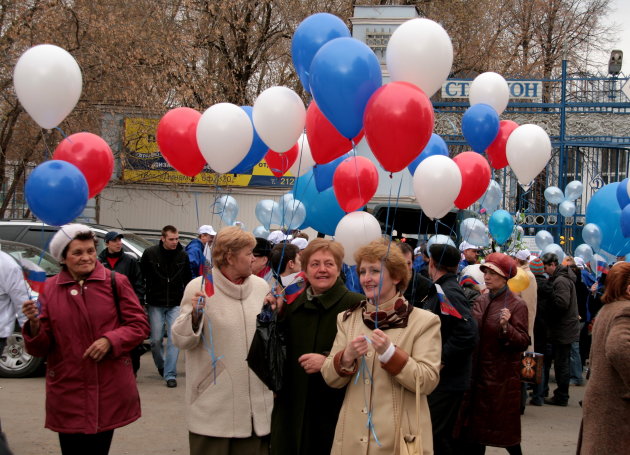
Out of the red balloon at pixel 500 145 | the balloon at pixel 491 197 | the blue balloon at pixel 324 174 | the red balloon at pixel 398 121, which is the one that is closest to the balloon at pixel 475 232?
the balloon at pixel 491 197

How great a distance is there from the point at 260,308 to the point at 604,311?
81.8 inches

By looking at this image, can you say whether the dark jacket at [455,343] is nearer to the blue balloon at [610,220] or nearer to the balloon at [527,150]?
the balloon at [527,150]

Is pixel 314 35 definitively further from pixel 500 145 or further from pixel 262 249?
pixel 500 145

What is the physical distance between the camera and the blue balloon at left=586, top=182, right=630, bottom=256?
962cm

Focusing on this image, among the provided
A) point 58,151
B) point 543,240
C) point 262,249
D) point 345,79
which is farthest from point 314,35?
point 543,240

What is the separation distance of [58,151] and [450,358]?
11.1 ft

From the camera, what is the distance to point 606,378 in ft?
14.9

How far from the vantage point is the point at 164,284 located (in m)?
9.94

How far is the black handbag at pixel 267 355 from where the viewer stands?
4.33 metres

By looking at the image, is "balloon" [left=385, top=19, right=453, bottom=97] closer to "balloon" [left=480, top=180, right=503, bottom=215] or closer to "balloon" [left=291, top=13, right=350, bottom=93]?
"balloon" [left=291, top=13, right=350, bottom=93]

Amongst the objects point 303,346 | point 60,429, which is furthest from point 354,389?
point 60,429

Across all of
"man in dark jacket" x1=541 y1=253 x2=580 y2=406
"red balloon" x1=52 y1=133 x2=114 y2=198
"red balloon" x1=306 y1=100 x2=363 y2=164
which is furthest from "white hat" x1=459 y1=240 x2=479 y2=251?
"red balloon" x1=52 y1=133 x2=114 y2=198

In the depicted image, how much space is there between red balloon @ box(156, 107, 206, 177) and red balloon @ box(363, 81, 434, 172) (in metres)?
1.87

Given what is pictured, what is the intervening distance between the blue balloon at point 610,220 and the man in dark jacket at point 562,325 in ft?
2.22
